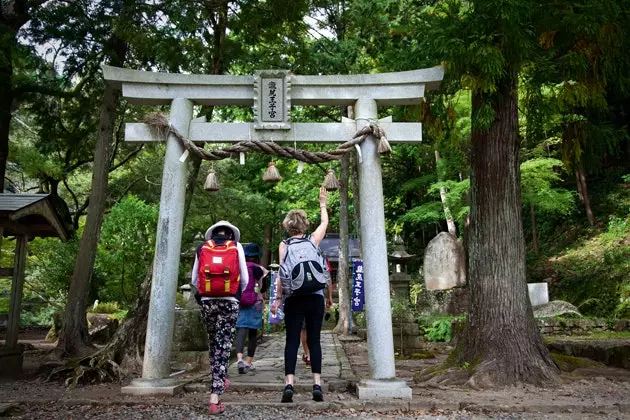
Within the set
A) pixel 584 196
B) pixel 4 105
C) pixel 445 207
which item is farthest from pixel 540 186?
pixel 4 105

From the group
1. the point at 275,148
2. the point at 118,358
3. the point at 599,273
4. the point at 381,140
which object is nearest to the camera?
the point at 381,140

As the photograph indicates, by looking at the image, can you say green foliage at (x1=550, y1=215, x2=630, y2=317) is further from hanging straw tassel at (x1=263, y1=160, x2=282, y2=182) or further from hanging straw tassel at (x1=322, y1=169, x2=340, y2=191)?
hanging straw tassel at (x1=263, y1=160, x2=282, y2=182)

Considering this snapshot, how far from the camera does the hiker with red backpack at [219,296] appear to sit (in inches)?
181

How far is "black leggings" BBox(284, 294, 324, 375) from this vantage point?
15.8 feet

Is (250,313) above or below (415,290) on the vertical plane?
below

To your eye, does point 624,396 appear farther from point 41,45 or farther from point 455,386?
point 41,45

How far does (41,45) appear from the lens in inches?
406

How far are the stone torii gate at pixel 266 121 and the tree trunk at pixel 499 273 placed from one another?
0.97m

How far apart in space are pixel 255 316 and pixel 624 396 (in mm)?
4385

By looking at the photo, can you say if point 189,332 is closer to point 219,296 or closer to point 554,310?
point 219,296

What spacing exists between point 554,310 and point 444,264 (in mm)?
5685

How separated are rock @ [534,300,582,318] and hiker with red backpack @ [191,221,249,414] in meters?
10.4

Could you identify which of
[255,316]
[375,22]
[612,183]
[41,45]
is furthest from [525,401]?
[612,183]

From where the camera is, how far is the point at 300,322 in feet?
15.9
